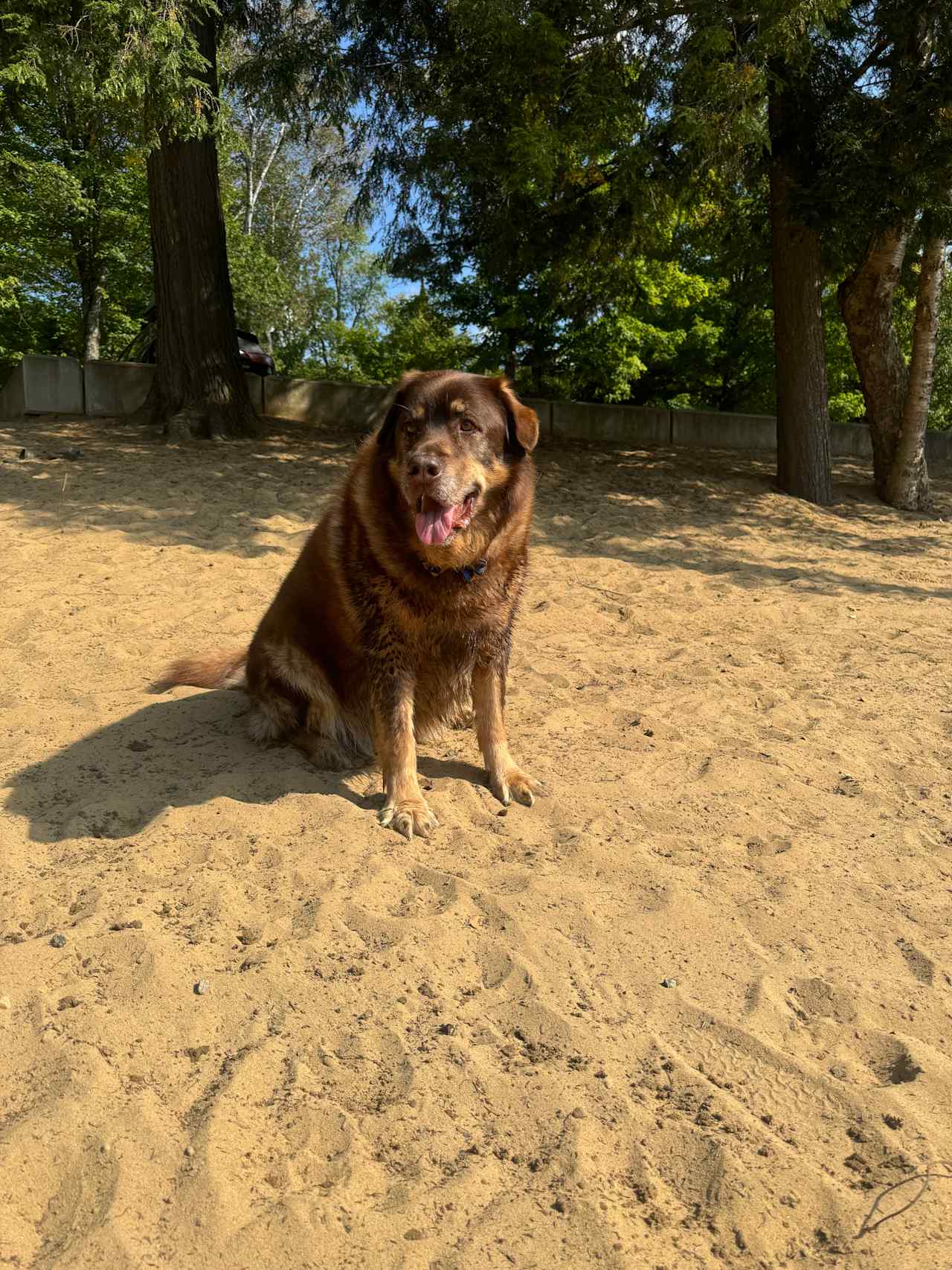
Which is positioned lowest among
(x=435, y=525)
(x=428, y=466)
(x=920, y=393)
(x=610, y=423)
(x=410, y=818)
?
(x=410, y=818)

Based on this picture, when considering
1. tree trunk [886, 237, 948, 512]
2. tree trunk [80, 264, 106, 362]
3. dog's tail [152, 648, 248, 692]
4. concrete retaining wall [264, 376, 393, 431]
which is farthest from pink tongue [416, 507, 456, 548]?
tree trunk [80, 264, 106, 362]

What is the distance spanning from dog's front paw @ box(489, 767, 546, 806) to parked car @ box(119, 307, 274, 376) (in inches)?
422

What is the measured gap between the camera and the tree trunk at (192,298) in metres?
12.2

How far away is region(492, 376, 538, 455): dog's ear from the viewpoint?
4152 mm

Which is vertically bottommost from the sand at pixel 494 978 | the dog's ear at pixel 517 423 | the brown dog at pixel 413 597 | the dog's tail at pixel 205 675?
the sand at pixel 494 978

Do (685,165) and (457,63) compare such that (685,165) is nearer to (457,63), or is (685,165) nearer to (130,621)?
(457,63)

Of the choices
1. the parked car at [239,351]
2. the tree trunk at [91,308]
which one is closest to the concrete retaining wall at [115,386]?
the parked car at [239,351]

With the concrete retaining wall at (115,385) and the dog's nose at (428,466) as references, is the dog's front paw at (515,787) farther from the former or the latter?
the concrete retaining wall at (115,385)

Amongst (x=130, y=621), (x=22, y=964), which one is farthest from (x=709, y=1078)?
(x=130, y=621)

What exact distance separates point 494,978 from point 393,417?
2314 millimetres

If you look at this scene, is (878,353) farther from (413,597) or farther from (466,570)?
(413,597)

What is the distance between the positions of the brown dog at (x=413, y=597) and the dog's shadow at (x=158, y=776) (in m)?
0.17

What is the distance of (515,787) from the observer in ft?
14.4

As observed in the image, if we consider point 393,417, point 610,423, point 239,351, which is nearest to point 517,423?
point 393,417
